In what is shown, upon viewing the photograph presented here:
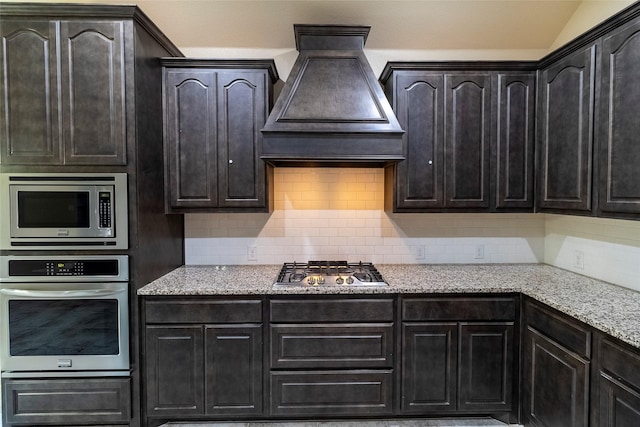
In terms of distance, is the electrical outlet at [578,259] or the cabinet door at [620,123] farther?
the electrical outlet at [578,259]

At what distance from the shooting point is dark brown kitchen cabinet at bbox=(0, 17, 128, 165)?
2.04 metres

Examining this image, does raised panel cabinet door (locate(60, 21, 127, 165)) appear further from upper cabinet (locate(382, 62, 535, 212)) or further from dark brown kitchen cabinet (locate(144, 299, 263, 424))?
upper cabinet (locate(382, 62, 535, 212))

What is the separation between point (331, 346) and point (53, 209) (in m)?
1.89

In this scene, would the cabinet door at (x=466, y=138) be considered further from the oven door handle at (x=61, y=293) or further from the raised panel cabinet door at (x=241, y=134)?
the oven door handle at (x=61, y=293)

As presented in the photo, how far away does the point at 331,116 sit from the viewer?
7.64 ft

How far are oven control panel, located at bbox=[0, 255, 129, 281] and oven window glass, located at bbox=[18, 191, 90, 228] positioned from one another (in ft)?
0.66

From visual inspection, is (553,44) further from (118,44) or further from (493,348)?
(118,44)

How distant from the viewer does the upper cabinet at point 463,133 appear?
8.20 feet

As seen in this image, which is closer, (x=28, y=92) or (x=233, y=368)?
(x=28, y=92)

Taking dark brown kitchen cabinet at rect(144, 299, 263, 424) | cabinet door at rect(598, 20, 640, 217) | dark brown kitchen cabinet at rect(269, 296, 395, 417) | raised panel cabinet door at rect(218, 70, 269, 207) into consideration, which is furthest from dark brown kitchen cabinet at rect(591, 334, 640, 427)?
raised panel cabinet door at rect(218, 70, 269, 207)

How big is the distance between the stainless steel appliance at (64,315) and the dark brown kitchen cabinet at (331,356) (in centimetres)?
95

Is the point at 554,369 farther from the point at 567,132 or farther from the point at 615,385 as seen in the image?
the point at 567,132

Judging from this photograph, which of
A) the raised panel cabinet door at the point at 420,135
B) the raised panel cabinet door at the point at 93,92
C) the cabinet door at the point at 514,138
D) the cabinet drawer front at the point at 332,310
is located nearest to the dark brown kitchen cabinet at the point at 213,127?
the raised panel cabinet door at the point at 93,92

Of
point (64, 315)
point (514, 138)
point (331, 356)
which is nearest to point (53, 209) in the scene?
point (64, 315)
